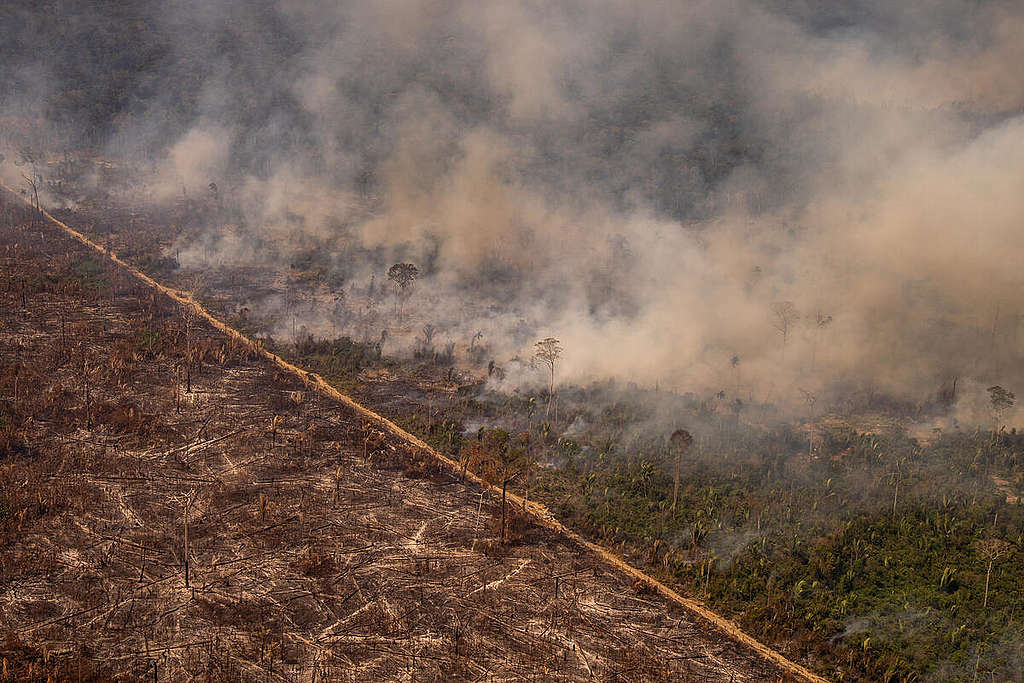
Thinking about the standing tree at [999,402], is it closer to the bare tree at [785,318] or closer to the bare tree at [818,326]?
the bare tree at [818,326]

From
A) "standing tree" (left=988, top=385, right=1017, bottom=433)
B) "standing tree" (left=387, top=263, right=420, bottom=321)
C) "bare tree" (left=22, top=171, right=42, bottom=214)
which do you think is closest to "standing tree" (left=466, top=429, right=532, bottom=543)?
"standing tree" (left=387, top=263, right=420, bottom=321)

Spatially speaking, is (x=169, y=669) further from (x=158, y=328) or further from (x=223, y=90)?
(x=223, y=90)

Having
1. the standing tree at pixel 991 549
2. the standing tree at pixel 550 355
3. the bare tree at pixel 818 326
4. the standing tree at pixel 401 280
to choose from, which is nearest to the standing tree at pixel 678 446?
the standing tree at pixel 550 355

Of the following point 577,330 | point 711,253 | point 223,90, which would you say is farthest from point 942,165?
point 223,90

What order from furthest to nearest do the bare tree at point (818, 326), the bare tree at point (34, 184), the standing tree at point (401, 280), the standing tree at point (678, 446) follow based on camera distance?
the bare tree at point (34, 184) → the standing tree at point (401, 280) → the bare tree at point (818, 326) → the standing tree at point (678, 446)

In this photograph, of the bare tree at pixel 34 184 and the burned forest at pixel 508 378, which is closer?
the burned forest at pixel 508 378

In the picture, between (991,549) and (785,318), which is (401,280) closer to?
(785,318)

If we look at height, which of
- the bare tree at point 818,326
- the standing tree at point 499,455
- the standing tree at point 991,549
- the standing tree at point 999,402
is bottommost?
the standing tree at point 991,549
